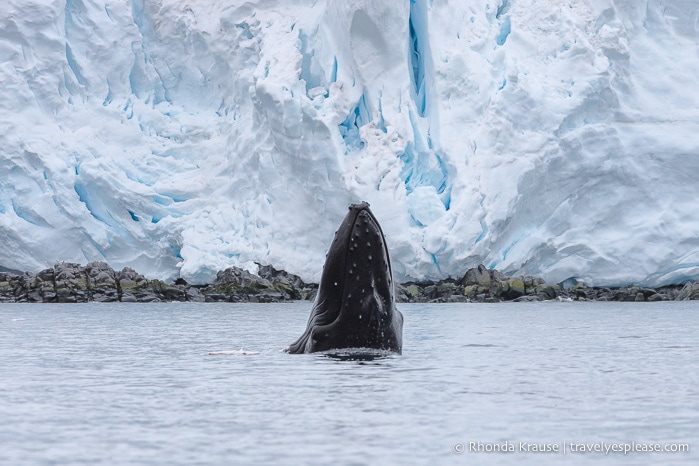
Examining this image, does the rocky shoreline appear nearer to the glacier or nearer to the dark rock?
the dark rock

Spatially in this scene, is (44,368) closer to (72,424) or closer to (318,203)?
(72,424)

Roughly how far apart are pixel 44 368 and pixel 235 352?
1.64 metres

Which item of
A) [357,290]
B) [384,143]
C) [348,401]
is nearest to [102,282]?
[384,143]

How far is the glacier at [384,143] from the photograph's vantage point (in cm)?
2008

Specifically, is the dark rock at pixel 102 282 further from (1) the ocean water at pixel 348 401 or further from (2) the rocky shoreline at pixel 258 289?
(1) the ocean water at pixel 348 401

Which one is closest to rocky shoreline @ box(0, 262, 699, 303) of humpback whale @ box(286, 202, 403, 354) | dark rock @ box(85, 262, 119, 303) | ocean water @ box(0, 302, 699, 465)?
dark rock @ box(85, 262, 119, 303)

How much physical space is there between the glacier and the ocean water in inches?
367

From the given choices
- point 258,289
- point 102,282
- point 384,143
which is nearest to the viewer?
point 384,143

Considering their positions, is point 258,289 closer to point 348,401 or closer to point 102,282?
point 102,282

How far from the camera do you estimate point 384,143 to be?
20.1m

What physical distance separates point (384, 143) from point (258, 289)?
12.3ft

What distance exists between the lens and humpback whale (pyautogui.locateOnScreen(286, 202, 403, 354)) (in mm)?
6820

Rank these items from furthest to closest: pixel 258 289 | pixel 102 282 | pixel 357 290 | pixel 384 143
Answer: pixel 102 282, pixel 258 289, pixel 384 143, pixel 357 290

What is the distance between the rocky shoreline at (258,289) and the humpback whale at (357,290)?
13387mm
